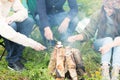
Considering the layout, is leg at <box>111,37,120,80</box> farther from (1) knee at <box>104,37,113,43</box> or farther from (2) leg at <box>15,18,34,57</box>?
(2) leg at <box>15,18,34,57</box>

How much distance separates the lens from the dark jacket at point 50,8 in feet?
23.3

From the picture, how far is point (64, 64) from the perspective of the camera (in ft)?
20.5

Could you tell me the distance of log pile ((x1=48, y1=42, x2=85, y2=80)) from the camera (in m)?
6.16

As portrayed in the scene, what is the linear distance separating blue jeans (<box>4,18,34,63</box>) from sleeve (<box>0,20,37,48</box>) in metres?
0.30

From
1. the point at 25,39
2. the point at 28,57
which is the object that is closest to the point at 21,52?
the point at 28,57

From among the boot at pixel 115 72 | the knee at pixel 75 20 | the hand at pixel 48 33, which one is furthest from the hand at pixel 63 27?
the boot at pixel 115 72

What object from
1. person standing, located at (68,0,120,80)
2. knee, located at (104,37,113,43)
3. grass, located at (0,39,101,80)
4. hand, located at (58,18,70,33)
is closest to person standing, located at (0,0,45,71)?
grass, located at (0,39,101,80)

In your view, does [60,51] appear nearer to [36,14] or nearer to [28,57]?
[28,57]

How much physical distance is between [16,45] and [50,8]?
1085 millimetres

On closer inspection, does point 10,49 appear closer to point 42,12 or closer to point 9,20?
point 9,20

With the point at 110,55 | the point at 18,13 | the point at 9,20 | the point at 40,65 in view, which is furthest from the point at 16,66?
the point at 110,55

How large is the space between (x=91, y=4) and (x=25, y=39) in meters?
3.13

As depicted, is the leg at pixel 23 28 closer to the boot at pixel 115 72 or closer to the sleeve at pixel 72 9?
the sleeve at pixel 72 9

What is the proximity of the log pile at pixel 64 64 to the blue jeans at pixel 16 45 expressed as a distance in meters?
0.70
